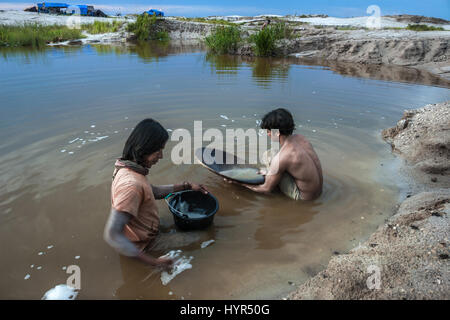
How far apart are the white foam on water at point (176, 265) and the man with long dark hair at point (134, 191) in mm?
62

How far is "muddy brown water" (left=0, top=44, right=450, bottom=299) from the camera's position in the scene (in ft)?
8.39

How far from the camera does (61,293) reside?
7.80ft

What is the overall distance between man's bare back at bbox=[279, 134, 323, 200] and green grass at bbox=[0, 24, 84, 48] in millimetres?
17938

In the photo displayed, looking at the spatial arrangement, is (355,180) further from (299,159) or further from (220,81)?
(220,81)

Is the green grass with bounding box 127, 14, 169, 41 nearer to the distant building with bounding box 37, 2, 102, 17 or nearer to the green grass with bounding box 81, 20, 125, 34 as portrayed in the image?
the green grass with bounding box 81, 20, 125, 34

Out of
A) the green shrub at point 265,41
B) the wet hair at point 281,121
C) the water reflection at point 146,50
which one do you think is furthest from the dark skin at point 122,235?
the green shrub at point 265,41

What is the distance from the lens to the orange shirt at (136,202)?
7.12 ft

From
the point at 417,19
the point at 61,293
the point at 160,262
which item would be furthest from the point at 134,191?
the point at 417,19

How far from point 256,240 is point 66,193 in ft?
7.57

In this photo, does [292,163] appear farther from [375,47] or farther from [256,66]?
[375,47]

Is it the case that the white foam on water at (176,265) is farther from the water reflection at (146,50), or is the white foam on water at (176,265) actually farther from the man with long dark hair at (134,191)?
the water reflection at (146,50)

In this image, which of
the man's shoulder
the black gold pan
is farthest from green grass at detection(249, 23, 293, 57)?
the man's shoulder

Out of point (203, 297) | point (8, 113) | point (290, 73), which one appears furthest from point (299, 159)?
point (290, 73)
